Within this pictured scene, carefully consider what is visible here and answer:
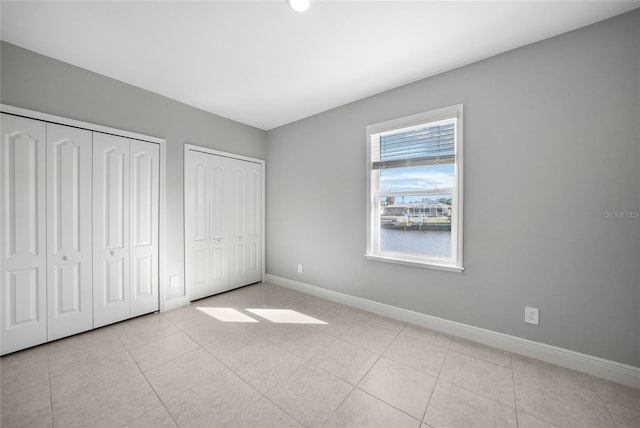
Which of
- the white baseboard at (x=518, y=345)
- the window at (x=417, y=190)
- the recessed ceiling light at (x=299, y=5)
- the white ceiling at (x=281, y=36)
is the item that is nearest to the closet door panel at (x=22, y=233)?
the white ceiling at (x=281, y=36)

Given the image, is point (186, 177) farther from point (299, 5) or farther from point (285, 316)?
point (299, 5)

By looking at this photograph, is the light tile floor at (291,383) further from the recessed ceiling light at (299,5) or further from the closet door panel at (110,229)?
the recessed ceiling light at (299,5)

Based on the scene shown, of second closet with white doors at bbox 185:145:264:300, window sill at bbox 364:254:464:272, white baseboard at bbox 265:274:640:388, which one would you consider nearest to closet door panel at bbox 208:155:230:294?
second closet with white doors at bbox 185:145:264:300

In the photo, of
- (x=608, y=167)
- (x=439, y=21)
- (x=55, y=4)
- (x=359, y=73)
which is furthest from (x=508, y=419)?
(x=55, y=4)

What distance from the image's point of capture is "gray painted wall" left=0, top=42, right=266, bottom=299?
213 cm

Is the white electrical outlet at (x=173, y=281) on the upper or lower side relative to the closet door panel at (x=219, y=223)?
lower

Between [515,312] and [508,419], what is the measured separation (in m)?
0.97

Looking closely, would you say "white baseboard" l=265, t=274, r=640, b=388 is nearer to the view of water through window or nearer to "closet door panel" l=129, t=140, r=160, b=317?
the view of water through window

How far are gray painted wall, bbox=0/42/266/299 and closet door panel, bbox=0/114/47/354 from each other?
29 cm

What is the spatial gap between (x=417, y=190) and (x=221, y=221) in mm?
2770

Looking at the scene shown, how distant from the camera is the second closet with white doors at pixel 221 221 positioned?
3281mm

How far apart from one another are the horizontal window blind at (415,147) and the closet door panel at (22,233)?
337cm

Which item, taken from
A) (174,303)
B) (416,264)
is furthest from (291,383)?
(174,303)

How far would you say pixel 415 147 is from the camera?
2734 millimetres
